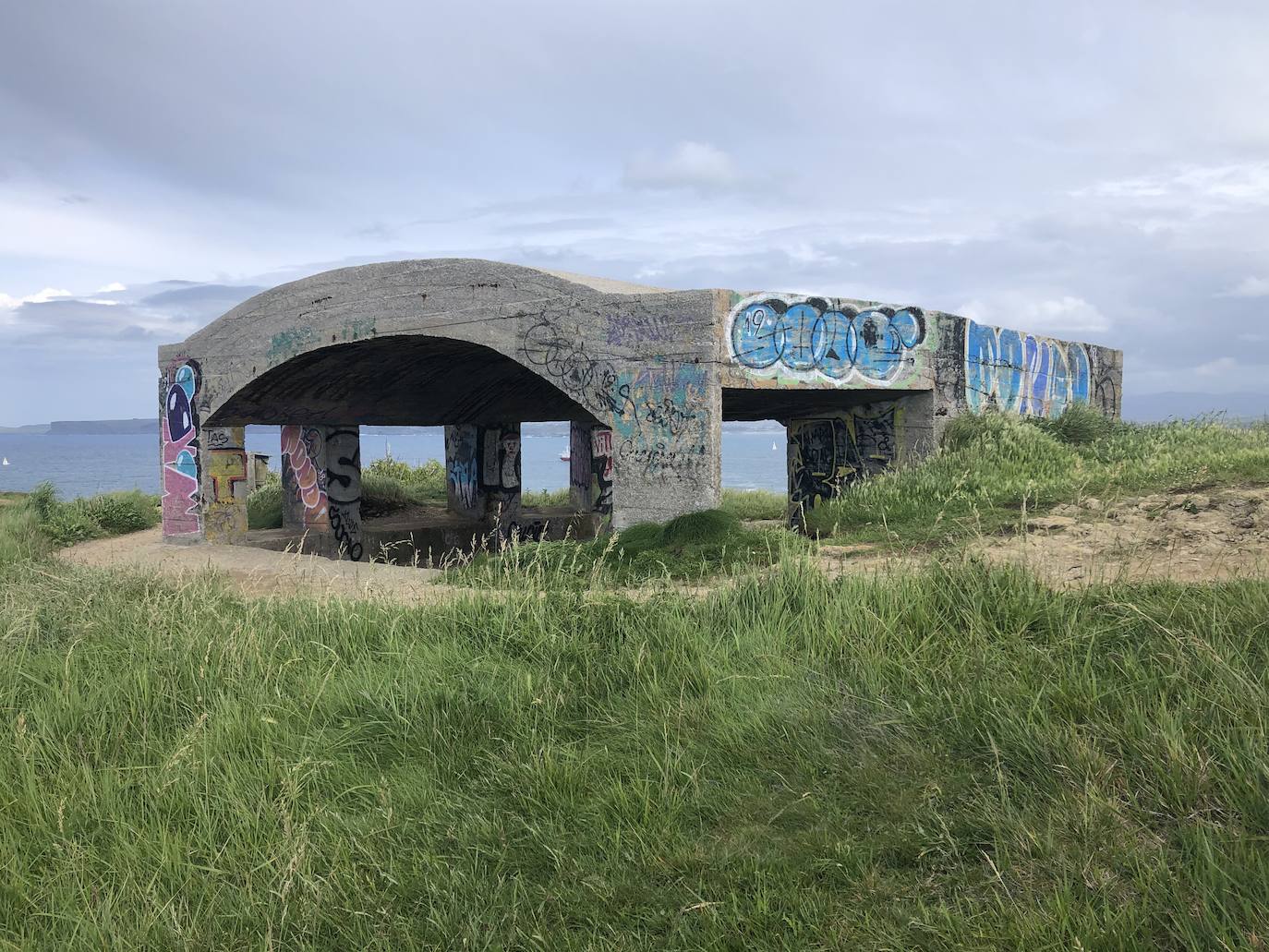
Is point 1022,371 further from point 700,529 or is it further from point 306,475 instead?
point 306,475

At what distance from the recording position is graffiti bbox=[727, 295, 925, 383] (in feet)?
35.8

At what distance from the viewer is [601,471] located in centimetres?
2195

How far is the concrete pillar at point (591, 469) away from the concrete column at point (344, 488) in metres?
5.02

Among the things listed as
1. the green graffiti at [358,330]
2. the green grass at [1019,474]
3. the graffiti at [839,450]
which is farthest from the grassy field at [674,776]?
the graffiti at [839,450]

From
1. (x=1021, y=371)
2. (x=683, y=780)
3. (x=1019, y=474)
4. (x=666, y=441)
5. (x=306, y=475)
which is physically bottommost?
(x=683, y=780)

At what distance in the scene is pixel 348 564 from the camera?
1202cm

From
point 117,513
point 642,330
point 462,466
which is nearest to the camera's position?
point 642,330

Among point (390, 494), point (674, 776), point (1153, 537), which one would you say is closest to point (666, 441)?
point (1153, 537)

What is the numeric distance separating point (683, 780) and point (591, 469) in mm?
18910

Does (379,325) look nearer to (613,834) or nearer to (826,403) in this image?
(826,403)

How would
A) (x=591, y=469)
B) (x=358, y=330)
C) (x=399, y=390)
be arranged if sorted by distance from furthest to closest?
(x=591, y=469), (x=399, y=390), (x=358, y=330)

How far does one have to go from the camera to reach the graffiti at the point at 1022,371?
14.1 metres

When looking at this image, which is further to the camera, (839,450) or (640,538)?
(839,450)

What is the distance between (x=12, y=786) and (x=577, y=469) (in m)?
19.3
